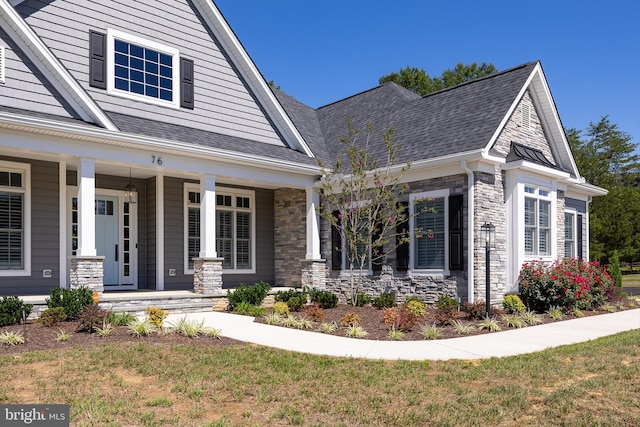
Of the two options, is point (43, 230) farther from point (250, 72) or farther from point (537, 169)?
point (537, 169)

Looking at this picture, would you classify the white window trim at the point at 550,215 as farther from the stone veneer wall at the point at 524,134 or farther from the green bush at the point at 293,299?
the green bush at the point at 293,299

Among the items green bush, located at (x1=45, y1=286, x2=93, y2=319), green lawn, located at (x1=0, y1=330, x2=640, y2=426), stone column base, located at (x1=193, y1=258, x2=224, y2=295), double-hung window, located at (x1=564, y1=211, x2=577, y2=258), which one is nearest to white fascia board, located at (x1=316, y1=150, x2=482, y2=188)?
stone column base, located at (x1=193, y1=258, x2=224, y2=295)

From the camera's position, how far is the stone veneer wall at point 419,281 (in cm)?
1301

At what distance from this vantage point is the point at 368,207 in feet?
45.2

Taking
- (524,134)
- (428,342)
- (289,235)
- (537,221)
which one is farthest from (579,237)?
(428,342)

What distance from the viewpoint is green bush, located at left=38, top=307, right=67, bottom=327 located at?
31.8 feet

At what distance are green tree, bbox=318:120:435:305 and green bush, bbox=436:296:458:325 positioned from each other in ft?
6.03

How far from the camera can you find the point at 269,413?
537 cm

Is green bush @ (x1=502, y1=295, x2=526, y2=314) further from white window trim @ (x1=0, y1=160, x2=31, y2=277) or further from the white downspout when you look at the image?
white window trim @ (x1=0, y1=160, x2=31, y2=277)

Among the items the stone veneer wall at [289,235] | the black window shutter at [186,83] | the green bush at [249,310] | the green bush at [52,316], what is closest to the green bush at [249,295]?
the green bush at [249,310]

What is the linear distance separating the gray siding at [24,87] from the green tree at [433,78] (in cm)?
2768

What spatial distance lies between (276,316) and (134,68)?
7.03 m

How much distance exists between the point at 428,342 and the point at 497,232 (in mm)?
5506

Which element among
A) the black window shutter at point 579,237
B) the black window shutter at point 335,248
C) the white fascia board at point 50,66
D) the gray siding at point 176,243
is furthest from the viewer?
the black window shutter at point 579,237
